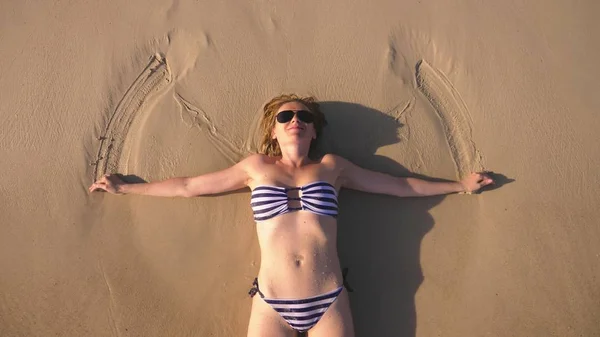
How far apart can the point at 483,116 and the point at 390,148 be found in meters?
1.07

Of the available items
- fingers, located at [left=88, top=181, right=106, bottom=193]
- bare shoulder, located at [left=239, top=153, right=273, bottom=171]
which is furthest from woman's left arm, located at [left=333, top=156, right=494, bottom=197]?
fingers, located at [left=88, top=181, right=106, bottom=193]

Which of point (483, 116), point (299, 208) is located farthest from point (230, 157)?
point (483, 116)

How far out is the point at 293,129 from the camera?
12.5ft

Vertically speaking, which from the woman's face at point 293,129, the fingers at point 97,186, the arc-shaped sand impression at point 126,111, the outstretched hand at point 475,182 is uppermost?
the arc-shaped sand impression at point 126,111

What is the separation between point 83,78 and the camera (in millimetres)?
4355

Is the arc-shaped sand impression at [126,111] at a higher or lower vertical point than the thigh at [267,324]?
higher

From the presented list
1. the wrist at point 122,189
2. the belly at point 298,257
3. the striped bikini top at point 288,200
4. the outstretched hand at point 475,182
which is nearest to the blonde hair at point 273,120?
the striped bikini top at point 288,200

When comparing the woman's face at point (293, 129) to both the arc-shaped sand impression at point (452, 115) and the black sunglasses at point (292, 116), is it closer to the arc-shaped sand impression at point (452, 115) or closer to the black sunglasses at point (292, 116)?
the black sunglasses at point (292, 116)

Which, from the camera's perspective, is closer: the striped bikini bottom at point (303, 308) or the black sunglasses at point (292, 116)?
the striped bikini bottom at point (303, 308)

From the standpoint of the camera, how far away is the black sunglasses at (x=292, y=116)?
381 cm

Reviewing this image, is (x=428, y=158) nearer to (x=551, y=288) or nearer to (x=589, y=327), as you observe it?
(x=551, y=288)

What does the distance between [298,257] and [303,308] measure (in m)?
0.43

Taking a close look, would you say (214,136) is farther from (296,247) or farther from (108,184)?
(296,247)

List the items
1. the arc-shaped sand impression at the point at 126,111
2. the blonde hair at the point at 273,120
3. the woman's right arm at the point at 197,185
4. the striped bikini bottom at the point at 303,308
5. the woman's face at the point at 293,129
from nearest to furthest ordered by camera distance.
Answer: the striped bikini bottom at the point at 303,308 → the woman's face at the point at 293,129 → the woman's right arm at the point at 197,185 → the blonde hair at the point at 273,120 → the arc-shaped sand impression at the point at 126,111
